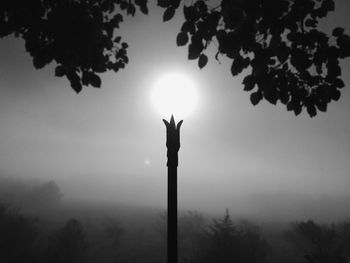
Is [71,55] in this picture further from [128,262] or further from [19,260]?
[128,262]

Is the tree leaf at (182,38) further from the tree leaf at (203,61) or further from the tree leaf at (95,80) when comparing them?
the tree leaf at (95,80)

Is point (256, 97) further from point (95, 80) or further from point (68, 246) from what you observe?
point (68, 246)

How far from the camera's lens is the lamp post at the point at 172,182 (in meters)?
2.33

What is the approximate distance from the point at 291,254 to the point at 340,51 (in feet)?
264

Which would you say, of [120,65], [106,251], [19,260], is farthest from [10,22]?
[106,251]

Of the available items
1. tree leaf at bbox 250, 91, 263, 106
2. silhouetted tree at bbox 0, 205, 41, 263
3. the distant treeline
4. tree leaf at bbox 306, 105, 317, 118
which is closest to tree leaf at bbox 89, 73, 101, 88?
tree leaf at bbox 250, 91, 263, 106

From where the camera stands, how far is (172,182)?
2.48m

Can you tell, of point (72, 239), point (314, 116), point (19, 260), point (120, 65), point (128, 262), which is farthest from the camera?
point (128, 262)

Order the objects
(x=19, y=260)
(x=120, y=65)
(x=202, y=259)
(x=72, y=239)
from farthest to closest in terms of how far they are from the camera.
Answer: (x=72, y=239)
(x=19, y=260)
(x=202, y=259)
(x=120, y=65)

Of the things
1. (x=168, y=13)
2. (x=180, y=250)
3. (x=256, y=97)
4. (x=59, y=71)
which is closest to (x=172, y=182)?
(x=256, y=97)

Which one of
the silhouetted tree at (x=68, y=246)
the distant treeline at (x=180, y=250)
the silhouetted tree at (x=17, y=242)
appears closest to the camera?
the distant treeline at (x=180, y=250)

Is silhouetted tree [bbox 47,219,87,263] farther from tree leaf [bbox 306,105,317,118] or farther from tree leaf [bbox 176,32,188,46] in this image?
tree leaf [bbox 306,105,317,118]

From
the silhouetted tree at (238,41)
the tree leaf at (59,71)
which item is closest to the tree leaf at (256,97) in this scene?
the silhouetted tree at (238,41)

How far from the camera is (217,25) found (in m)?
2.80
